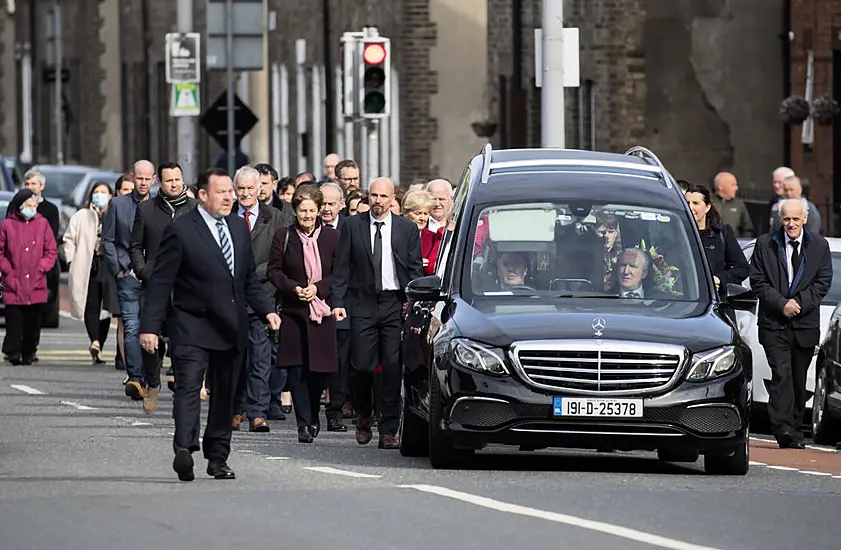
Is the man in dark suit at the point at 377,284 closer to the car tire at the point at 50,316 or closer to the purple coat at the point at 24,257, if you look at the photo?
the purple coat at the point at 24,257

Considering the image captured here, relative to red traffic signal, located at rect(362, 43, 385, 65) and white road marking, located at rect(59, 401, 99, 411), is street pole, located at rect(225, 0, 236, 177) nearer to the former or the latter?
red traffic signal, located at rect(362, 43, 385, 65)

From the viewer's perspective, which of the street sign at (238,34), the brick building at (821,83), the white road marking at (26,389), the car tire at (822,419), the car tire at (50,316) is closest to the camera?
the car tire at (822,419)

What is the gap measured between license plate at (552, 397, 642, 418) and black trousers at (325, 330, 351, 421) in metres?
3.46

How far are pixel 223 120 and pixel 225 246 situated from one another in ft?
60.1

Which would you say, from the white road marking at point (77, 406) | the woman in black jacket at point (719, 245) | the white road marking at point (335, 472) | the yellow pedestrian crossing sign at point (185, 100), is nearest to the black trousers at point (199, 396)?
the white road marking at point (335, 472)

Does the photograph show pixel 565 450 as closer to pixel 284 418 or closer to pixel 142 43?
pixel 284 418

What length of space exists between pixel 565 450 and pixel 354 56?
441 inches

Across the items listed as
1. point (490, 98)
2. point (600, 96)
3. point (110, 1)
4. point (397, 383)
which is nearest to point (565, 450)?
point (397, 383)

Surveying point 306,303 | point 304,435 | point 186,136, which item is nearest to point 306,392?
point 304,435

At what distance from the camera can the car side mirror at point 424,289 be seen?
51.2ft

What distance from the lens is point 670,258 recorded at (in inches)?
633

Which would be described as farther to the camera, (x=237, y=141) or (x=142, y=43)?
(x=142, y=43)

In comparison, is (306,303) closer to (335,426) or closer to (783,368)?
(335,426)

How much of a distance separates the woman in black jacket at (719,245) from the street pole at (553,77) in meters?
4.97
